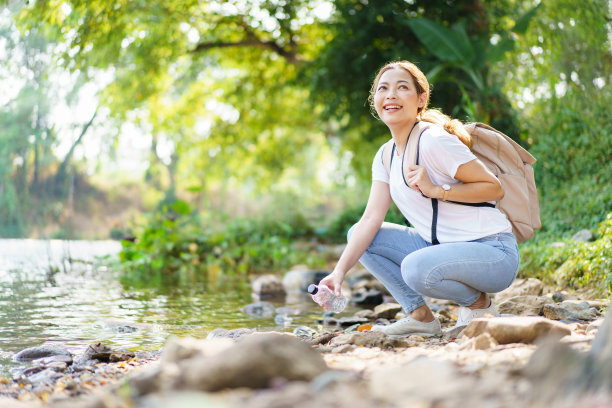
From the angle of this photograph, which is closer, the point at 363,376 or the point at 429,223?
the point at 363,376

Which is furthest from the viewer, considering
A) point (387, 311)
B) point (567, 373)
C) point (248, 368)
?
point (387, 311)

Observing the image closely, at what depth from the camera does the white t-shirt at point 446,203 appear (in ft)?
9.46

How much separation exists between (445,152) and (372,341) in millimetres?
981

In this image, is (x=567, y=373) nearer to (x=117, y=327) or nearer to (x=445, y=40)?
(x=117, y=327)

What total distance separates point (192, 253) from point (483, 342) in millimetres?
7084

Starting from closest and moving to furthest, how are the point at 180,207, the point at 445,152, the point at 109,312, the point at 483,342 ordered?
the point at 483,342
the point at 445,152
the point at 109,312
the point at 180,207

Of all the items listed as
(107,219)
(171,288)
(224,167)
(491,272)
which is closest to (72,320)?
(171,288)

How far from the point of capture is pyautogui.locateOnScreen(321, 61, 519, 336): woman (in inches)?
114

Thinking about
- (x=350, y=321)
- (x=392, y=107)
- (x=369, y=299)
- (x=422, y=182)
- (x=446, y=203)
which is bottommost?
(x=369, y=299)

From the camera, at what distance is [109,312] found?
15.8 feet

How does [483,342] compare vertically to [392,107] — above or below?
below

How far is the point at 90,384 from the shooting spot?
236 centimetres

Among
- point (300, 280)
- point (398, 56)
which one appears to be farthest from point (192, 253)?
point (398, 56)

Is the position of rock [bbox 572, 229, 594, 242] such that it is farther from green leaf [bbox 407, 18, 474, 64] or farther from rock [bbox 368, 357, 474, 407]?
rock [bbox 368, 357, 474, 407]
